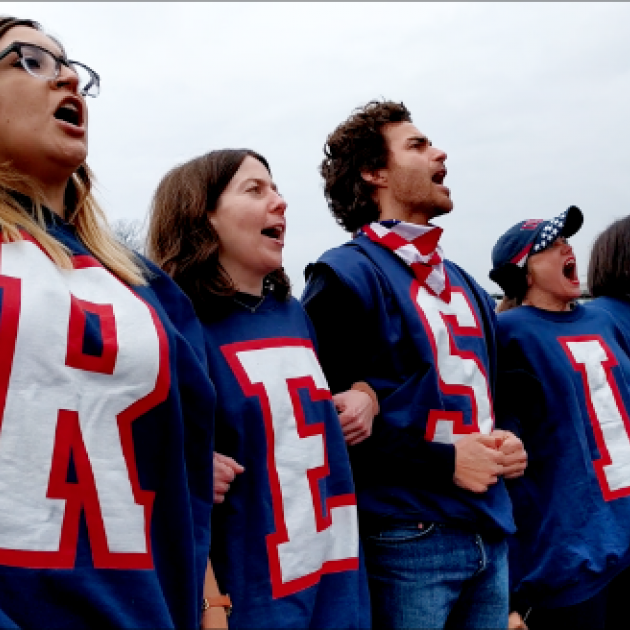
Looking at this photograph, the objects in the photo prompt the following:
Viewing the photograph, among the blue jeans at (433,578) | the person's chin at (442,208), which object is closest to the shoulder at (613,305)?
the person's chin at (442,208)

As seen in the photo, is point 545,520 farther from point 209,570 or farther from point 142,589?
point 142,589

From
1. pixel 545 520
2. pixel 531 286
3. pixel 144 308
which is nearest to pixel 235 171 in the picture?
pixel 144 308

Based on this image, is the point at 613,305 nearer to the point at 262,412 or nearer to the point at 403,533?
the point at 403,533

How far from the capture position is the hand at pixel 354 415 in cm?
199

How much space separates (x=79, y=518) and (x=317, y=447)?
0.68m

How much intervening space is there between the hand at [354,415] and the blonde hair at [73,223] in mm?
654

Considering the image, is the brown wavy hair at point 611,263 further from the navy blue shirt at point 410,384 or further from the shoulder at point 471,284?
the navy blue shirt at point 410,384

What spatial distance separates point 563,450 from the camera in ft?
8.42

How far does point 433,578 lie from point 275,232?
1.02m

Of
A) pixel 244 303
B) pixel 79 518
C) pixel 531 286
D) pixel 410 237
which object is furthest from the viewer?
pixel 531 286

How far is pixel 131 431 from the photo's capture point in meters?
1.44

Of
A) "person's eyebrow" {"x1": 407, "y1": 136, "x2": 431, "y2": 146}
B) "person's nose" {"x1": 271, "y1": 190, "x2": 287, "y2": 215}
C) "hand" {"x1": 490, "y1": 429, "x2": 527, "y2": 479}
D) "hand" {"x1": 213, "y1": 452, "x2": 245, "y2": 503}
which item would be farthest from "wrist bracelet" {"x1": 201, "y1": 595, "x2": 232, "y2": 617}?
"person's eyebrow" {"x1": 407, "y1": 136, "x2": 431, "y2": 146}

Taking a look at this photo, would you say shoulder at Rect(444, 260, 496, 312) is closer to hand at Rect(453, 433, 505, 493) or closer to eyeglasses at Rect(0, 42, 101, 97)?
hand at Rect(453, 433, 505, 493)

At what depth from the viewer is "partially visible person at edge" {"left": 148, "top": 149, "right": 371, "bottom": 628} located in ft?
5.66
